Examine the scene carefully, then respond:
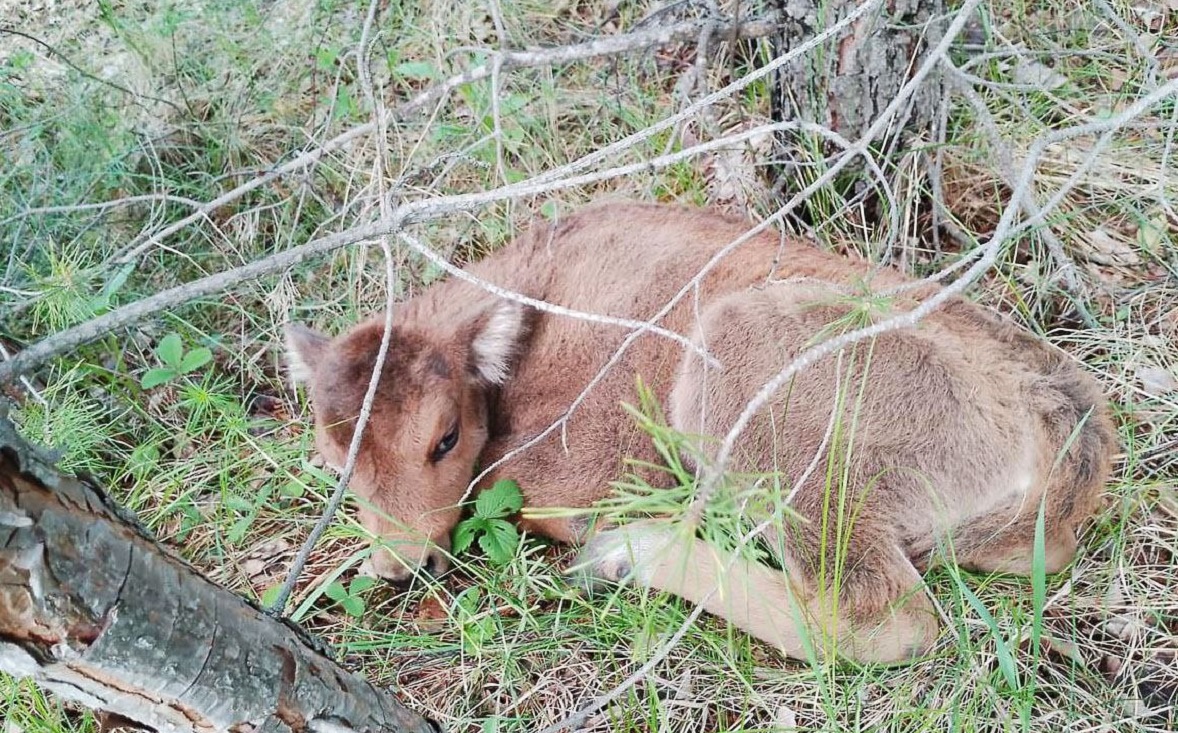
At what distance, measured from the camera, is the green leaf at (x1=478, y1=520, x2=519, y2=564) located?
3.75 meters

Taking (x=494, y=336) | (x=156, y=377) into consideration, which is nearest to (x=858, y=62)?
(x=494, y=336)

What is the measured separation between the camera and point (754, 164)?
471 centimetres

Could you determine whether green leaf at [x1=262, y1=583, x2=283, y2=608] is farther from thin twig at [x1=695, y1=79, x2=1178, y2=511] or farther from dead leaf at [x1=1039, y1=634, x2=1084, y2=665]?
dead leaf at [x1=1039, y1=634, x2=1084, y2=665]

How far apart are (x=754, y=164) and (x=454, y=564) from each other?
2267 millimetres

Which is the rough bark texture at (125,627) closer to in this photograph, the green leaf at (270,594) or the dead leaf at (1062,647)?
the green leaf at (270,594)

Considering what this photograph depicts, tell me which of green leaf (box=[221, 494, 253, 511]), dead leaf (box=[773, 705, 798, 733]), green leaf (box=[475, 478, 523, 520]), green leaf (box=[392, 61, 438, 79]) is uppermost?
green leaf (box=[392, 61, 438, 79])

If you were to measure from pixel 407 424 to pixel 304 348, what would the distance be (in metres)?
0.61

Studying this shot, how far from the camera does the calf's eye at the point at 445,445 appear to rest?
376 centimetres

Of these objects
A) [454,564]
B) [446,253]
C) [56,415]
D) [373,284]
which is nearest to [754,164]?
[446,253]

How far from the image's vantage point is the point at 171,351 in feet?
14.9

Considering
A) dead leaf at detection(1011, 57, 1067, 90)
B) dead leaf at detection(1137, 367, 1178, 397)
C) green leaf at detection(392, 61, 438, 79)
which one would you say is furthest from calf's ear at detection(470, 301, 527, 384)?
dead leaf at detection(1011, 57, 1067, 90)

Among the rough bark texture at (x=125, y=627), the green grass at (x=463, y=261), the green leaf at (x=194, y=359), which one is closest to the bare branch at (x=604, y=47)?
the green grass at (x=463, y=261)

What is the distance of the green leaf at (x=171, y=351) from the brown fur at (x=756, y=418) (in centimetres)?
86

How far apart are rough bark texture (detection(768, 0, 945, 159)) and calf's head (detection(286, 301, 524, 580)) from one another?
63.9 inches
